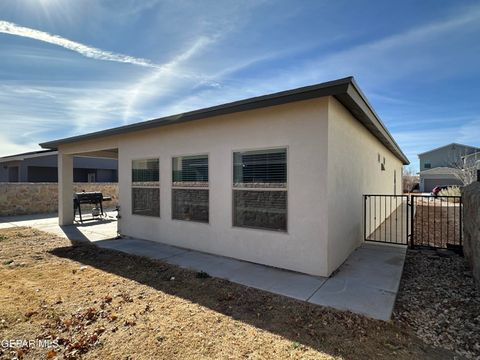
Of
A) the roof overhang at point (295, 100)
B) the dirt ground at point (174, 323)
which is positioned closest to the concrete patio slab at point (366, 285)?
the dirt ground at point (174, 323)

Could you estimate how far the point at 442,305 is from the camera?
11.3 ft

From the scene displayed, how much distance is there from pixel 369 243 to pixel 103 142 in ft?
27.6

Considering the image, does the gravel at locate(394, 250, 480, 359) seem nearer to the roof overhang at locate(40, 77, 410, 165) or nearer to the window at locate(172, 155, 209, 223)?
the roof overhang at locate(40, 77, 410, 165)

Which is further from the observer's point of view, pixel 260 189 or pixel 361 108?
pixel 361 108

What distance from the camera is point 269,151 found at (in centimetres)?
488

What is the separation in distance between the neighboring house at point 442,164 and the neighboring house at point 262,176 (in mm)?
30525

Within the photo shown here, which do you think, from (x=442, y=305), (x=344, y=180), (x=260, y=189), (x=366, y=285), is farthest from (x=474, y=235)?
(x=260, y=189)

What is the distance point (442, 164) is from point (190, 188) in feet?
152

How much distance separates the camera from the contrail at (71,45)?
252 inches

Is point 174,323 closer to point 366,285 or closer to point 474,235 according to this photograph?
point 366,285

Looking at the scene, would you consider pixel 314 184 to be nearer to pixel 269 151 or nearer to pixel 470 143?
pixel 269 151

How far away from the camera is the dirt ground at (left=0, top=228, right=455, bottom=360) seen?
250cm

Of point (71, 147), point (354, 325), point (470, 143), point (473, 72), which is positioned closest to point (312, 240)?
point (354, 325)

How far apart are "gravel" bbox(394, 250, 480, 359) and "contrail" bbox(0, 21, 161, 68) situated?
8510 millimetres
